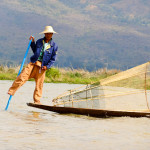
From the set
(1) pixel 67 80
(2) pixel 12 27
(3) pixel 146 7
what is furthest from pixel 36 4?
(1) pixel 67 80

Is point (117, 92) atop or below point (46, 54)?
below

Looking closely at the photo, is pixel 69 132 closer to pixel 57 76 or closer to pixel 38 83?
pixel 38 83

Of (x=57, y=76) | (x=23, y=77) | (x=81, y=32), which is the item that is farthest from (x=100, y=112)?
(x=81, y=32)

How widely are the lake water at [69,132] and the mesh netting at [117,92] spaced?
1.43 feet

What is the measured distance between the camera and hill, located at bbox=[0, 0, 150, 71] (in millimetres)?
141000

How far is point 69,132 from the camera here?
7.15 m

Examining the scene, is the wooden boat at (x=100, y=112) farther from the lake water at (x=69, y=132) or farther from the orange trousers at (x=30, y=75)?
the orange trousers at (x=30, y=75)

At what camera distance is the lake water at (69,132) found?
6.03 m

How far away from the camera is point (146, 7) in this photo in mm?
191375

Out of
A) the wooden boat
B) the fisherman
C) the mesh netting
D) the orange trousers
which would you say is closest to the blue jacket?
the fisherman

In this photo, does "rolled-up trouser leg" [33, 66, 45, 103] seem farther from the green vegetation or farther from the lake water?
the green vegetation

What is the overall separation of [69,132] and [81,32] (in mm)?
148715

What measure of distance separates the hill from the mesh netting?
114m

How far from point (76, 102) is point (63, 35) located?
143 m
